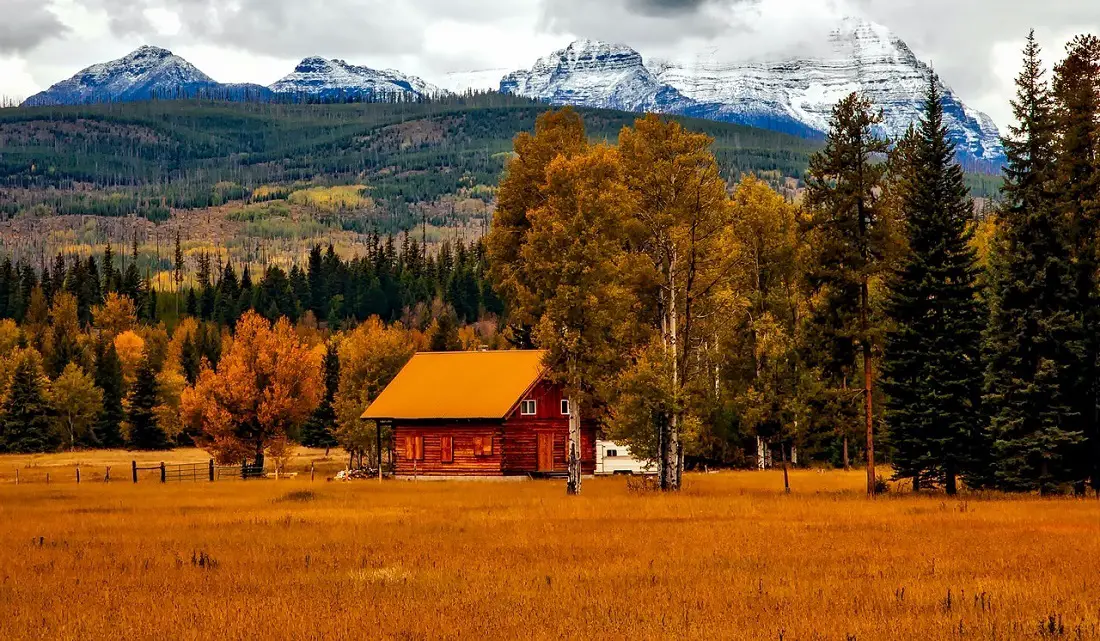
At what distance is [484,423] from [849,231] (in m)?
25.7

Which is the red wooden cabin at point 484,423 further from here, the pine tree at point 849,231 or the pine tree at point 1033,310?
the pine tree at point 1033,310

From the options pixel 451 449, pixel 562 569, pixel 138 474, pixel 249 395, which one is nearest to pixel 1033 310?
pixel 562 569

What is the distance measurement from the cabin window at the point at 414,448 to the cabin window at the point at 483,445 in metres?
3.23

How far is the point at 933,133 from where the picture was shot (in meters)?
43.7

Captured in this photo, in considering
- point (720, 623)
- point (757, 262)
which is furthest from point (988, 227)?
point (720, 623)

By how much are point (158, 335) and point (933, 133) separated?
152 metres

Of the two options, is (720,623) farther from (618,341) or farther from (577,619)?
(618,341)

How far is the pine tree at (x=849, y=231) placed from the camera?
42.6 metres

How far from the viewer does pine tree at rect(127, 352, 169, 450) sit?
388ft

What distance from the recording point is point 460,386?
65.9 m

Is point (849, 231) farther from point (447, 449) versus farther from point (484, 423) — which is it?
point (447, 449)

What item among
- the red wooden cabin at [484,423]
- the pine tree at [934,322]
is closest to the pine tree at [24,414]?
the red wooden cabin at [484,423]

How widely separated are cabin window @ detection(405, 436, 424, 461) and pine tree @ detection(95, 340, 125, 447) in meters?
64.9

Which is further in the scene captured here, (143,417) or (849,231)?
(143,417)
